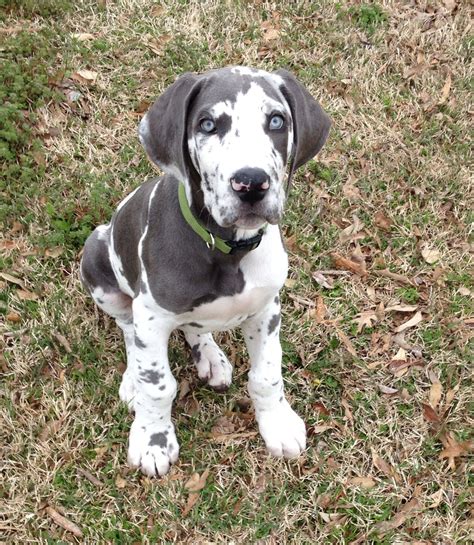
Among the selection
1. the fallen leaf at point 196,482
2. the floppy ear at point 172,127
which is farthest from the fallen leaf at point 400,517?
the floppy ear at point 172,127

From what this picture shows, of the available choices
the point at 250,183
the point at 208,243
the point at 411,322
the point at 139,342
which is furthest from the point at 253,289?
the point at 411,322

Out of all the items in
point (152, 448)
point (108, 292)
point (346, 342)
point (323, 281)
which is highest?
point (108, 292)

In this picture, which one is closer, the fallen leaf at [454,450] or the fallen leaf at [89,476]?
the fallen leaf at [89,476]

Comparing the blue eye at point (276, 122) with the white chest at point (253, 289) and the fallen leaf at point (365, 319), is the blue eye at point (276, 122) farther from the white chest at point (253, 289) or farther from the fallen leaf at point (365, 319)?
the fallen leaf at point (365, 319)

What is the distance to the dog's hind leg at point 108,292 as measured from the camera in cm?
455

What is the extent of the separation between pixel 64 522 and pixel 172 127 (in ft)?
7.61

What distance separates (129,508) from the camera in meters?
4.20

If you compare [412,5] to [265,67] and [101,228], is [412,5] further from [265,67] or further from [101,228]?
[101,228]

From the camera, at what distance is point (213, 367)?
4656 mm

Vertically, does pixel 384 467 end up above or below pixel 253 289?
below

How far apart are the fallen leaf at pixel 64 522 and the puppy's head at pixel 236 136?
81.0 inches

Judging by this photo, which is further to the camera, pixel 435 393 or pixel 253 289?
pixel 435 393

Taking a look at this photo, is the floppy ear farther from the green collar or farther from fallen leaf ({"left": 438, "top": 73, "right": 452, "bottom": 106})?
fallen leaf ({"left": 438, "top": 73, "right": 452, "bottom": 106})

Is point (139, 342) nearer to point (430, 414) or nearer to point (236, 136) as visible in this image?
point (236, 136)
